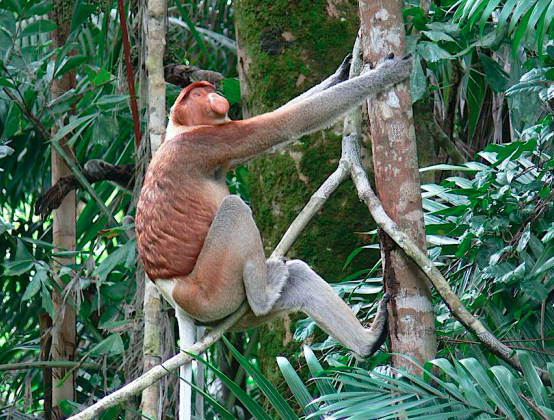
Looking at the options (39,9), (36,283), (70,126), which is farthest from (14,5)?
(36,283)

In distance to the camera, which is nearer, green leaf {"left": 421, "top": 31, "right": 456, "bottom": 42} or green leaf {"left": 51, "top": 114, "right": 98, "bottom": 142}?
green leaf {"left": 421, "top": 31, "right": 456, "bottom": 42}

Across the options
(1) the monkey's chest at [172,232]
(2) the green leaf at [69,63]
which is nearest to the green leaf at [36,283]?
(2) the green leaf at [69,63]

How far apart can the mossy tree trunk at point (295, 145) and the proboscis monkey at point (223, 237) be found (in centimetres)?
90

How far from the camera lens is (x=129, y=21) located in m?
4.90

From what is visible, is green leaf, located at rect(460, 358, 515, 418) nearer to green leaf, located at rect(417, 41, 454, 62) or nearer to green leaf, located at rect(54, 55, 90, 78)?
green leaf, located at rect(417, 41, 454, 62)

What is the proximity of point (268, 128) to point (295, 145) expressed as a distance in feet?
3.43

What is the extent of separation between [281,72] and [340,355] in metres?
1.74

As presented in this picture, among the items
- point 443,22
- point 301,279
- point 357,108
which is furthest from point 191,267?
point 443,22

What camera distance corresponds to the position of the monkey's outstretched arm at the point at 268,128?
3.26 m

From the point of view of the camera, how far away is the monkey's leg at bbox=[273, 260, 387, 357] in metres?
3.06

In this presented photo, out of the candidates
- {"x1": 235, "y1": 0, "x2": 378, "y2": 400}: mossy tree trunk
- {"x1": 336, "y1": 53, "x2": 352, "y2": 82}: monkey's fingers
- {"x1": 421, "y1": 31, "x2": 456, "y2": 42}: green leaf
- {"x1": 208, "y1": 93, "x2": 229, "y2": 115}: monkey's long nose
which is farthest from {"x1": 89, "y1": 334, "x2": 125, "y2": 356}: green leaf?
{"x1": 421, "y1": 31, "x2": 456, "y2": 42}: green leaf

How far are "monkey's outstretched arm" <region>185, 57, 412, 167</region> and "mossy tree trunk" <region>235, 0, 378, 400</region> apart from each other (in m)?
0.95

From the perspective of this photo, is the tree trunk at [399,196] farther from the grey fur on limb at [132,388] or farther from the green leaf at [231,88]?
the green leaf at [231,88]

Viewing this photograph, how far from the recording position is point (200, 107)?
3422 millimetres
